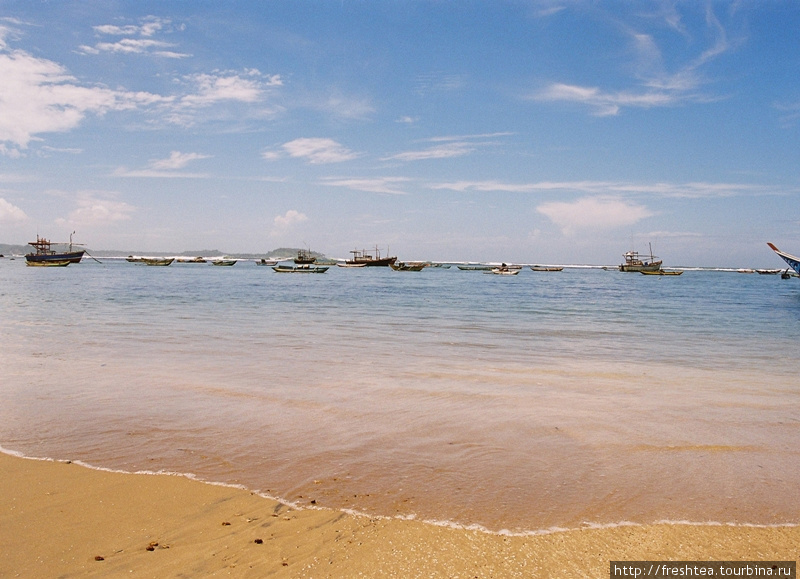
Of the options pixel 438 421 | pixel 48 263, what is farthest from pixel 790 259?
pixel 48 263

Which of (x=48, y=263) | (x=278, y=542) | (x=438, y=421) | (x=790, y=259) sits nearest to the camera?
(x=278, y=542)

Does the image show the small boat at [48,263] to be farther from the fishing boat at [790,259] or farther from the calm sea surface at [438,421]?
the fishing boat at [790,259]

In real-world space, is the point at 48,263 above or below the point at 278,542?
above

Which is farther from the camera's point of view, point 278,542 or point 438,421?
point 438,421

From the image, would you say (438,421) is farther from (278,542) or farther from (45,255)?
(45,255)

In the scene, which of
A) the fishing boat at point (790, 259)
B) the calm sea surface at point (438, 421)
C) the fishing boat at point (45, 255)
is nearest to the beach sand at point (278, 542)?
the calm sea surface at point (438, 421)

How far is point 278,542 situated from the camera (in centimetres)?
358

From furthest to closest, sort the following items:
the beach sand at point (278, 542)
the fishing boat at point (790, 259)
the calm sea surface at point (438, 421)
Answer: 1. the fishing boat at point (790, 259)
2. the calm sea surface at point (438, 421)
3. the beach sand at point (278, 542)

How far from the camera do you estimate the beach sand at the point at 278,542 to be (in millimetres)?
3291

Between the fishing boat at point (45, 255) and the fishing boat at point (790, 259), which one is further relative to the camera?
the fishing boat at point (45, 255)

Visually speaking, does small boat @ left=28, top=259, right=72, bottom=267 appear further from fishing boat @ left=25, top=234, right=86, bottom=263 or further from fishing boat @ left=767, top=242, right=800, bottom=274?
fishing boat @ left=767, top=242, right=800, bottom=274

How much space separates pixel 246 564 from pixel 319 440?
2.53 meters

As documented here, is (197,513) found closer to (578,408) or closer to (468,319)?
(578,408)

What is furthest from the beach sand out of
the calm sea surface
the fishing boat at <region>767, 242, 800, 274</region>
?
the fishing boat at <region>767, 242, 800, 274</region>
